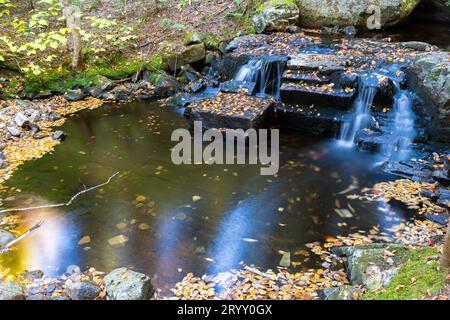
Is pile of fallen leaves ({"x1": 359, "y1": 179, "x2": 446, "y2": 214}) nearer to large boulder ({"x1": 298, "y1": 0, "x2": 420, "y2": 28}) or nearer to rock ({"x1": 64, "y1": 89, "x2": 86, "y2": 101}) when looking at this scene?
large boulder ({"x1": 298, "y1": 0, "x2": 420, "y2": 28})

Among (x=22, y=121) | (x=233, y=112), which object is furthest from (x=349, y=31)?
(x=22, y=121)

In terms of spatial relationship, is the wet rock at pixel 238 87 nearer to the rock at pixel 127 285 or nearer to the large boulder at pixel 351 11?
the large boulder at pixel 351 11

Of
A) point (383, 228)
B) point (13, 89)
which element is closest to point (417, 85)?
point (383, 228)

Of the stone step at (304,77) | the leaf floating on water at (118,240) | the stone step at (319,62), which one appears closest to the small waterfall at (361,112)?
the stone step at (319,62)

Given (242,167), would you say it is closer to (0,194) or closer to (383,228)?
(383,228)

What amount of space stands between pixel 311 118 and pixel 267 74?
2222 mm

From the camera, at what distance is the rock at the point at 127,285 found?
4426 mm

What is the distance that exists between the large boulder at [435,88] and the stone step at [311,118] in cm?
181

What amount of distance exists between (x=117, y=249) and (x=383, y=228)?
13.6 feet

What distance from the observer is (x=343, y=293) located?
13.8 feet

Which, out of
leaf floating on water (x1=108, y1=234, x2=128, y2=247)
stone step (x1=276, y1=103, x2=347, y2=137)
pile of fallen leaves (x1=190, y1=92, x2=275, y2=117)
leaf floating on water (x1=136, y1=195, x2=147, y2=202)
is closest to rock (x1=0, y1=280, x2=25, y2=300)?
leaf floating on water (x1=108, y1=234, x2=128, y2=247)

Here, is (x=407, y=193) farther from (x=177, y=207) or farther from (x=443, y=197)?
(x=177, y=207)

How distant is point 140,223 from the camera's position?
241 inches

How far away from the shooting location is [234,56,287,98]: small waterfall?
10.7 m
